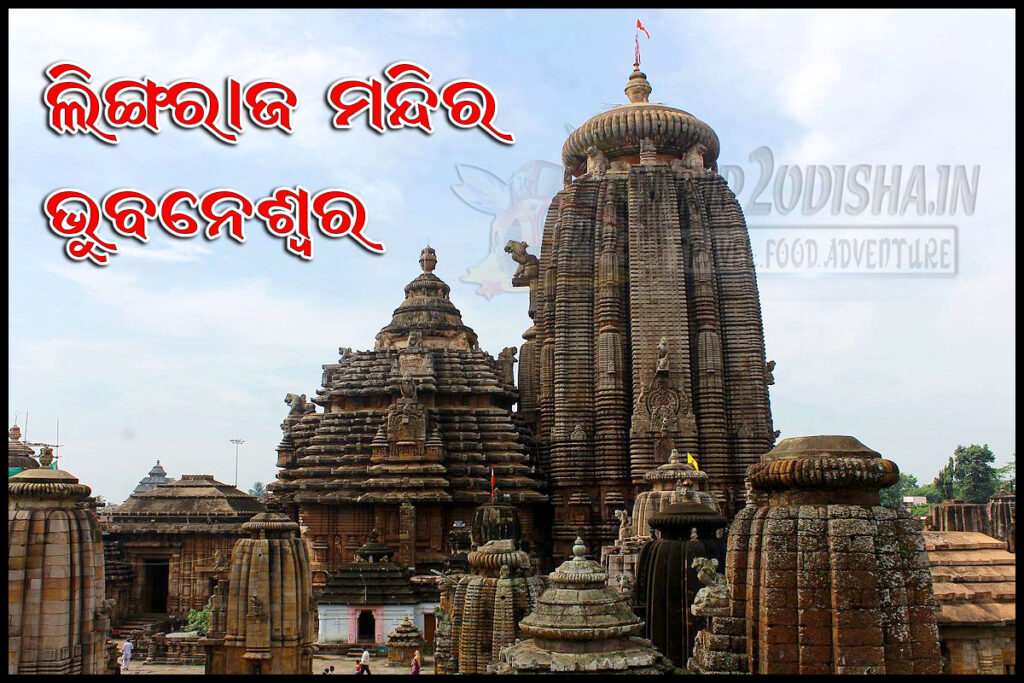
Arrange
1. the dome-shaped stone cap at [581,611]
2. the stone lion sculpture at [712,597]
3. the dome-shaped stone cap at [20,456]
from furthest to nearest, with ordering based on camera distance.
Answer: the dome-shaped stone cap at [20,456] → the dome-shaped stone cap at [581,611] → the stone lion sculpture at [712,597]

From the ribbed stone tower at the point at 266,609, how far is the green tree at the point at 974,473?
6866 centimetres

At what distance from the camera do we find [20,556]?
1466 centimetres

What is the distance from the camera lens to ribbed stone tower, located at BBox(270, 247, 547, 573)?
39.0 meters

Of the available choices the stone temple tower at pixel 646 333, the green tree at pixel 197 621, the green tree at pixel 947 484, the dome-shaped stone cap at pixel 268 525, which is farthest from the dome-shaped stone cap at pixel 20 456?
the green tree at pixel 947 484

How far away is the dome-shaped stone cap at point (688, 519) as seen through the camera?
53.5ft

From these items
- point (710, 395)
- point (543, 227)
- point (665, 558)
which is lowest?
point (665, 558)

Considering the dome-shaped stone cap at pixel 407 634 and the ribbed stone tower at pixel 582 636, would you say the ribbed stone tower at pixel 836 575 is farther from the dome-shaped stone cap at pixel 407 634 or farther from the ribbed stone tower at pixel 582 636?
the dome-shaped stone cap at pixel 407 634

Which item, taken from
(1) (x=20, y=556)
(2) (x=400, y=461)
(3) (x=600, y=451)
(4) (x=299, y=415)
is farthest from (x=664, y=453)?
(1) (x=20, y=556)

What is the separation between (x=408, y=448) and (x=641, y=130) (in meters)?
18.6

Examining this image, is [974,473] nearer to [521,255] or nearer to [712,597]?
[521,255]

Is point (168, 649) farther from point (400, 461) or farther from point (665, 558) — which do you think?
point (665, 558)

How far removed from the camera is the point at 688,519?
1634cm

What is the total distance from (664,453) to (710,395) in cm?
354

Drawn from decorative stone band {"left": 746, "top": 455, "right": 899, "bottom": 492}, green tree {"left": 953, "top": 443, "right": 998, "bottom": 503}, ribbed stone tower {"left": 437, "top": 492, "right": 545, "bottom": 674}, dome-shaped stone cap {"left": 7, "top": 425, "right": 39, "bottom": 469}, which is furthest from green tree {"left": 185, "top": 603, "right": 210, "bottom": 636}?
green tree {"left": 953, "top": 443, "right": 998, "bottom": 503}
